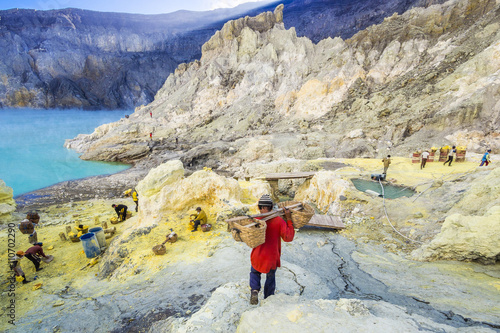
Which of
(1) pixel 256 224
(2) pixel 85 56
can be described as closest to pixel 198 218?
(1) pixel 256 224

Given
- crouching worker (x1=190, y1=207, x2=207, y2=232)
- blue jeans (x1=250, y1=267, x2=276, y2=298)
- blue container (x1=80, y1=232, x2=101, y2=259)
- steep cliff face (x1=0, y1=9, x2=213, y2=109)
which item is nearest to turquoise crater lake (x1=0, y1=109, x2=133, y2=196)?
steep cliff face (x1=0, y1=9, x2=213, y2=109)

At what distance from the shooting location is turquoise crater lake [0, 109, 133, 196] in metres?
19.5

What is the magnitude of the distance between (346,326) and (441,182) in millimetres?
7205

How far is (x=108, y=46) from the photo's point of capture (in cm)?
5453

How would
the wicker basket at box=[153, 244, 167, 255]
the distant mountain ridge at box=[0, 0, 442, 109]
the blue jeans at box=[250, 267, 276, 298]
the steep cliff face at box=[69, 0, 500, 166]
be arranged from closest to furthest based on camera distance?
the blue jeans at box=[250, 267, 276, 298] → the wicker basket at box=[153, 244, 167, 255] → the steep cliff face at box=[69, 0, 500, 166] → the distant mountain ridge at box=[0, 0, 442, 109]

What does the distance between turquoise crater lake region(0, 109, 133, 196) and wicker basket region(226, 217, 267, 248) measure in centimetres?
2060

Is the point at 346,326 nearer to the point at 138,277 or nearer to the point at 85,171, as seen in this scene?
the point at 138,277

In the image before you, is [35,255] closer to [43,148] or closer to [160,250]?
[160,250]

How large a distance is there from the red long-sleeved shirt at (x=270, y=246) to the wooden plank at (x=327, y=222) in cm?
368

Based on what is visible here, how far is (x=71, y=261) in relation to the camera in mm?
5848

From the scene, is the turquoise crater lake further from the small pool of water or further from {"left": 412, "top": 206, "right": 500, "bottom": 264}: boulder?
{"left": 412, "top": 206, "right": 500, "bottom": 264}: boulder

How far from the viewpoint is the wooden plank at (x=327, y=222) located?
19.9ft

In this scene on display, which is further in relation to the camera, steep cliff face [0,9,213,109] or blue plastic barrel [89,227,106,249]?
steep cliff face [0,9,213,109]

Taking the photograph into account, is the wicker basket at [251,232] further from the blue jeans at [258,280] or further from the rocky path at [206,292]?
the rocky path at [206,292]
